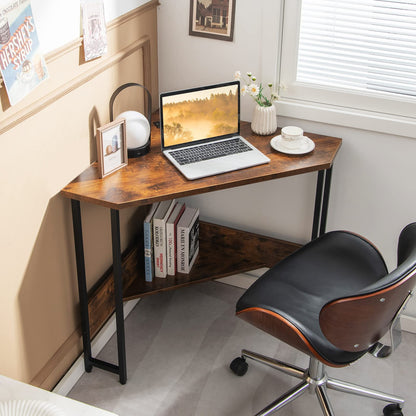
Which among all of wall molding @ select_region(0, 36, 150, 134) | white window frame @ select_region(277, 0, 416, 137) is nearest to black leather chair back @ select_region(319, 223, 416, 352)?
white window frame @ select_region(277, 0, 416, 137)

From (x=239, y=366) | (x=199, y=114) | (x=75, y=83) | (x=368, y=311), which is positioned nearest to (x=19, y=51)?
(x=75, y=83)

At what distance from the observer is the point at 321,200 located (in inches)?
96.7

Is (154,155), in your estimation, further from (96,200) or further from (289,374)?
(289,374)

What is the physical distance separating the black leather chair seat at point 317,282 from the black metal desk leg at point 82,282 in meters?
0.58

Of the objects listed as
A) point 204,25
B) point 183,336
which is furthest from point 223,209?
point 204,25

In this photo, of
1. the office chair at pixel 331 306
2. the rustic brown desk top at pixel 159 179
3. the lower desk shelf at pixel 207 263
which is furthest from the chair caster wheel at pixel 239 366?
the rustic brown desk top at pixel 159 179

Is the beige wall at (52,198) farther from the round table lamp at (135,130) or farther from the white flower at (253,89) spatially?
the white flower at (253,89)

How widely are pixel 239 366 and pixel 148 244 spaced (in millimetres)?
583

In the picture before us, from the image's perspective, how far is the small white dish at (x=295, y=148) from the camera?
2.18 meters

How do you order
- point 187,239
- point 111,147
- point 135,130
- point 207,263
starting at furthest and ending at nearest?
1. point 207,263
2. point 187,239
3. point 135,130
4. point 111,147

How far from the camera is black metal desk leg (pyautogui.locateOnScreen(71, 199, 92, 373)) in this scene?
6.55ft

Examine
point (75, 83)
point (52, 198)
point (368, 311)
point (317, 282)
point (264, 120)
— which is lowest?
point (317, 282)

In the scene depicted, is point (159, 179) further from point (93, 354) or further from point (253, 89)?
point (93, 354)

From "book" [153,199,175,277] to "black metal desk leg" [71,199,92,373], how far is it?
37 cm
